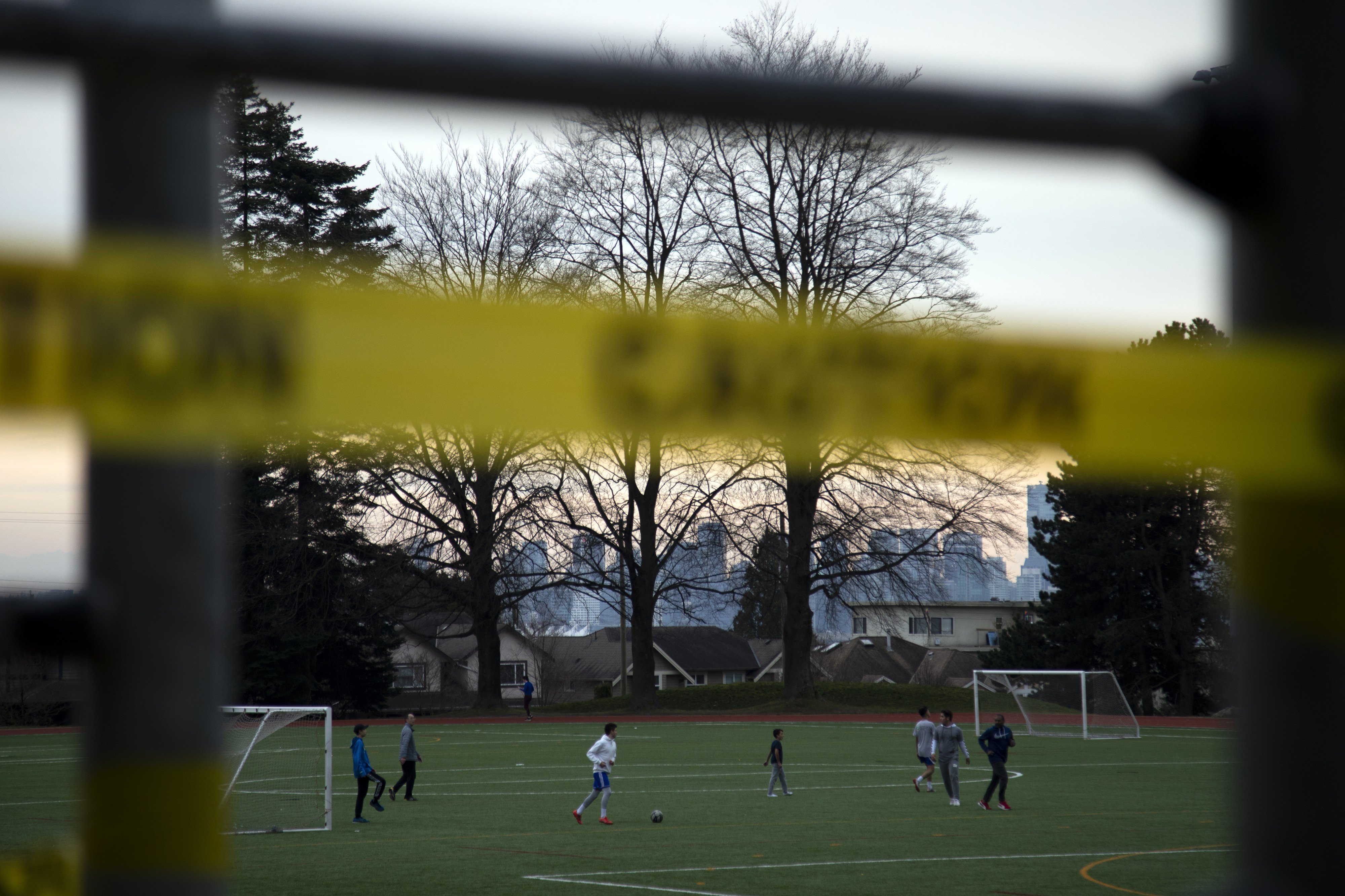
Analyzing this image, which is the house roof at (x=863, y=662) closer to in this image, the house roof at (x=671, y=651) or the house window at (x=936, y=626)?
the house window at (x=936, y=626)

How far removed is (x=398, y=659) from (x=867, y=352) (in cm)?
8816

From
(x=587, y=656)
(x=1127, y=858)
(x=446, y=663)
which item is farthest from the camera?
(x=587, y=656)

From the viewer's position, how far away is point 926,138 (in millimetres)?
1278

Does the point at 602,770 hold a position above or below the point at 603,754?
below

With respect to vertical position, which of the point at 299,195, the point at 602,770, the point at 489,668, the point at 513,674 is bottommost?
the point at 513,674

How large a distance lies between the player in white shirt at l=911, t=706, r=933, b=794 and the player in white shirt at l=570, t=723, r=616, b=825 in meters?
7.32

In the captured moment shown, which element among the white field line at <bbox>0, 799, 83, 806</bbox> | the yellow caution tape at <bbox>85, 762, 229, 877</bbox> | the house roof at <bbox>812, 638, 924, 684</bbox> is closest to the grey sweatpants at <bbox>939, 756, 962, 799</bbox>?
the white field line at <bbox>0, 799, 83, 806</bbox>

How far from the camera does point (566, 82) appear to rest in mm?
1092

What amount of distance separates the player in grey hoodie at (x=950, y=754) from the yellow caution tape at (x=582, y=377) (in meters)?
24.8

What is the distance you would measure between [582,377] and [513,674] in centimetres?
10076

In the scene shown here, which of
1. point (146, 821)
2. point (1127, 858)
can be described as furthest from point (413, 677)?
point (146, 821)

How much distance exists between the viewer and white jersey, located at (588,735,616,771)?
22.9m

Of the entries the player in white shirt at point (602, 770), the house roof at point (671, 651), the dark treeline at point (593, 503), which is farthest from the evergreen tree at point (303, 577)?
the house roof at point (671, 651)

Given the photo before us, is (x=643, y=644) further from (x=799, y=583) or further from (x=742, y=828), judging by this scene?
(x=742, y=828)
